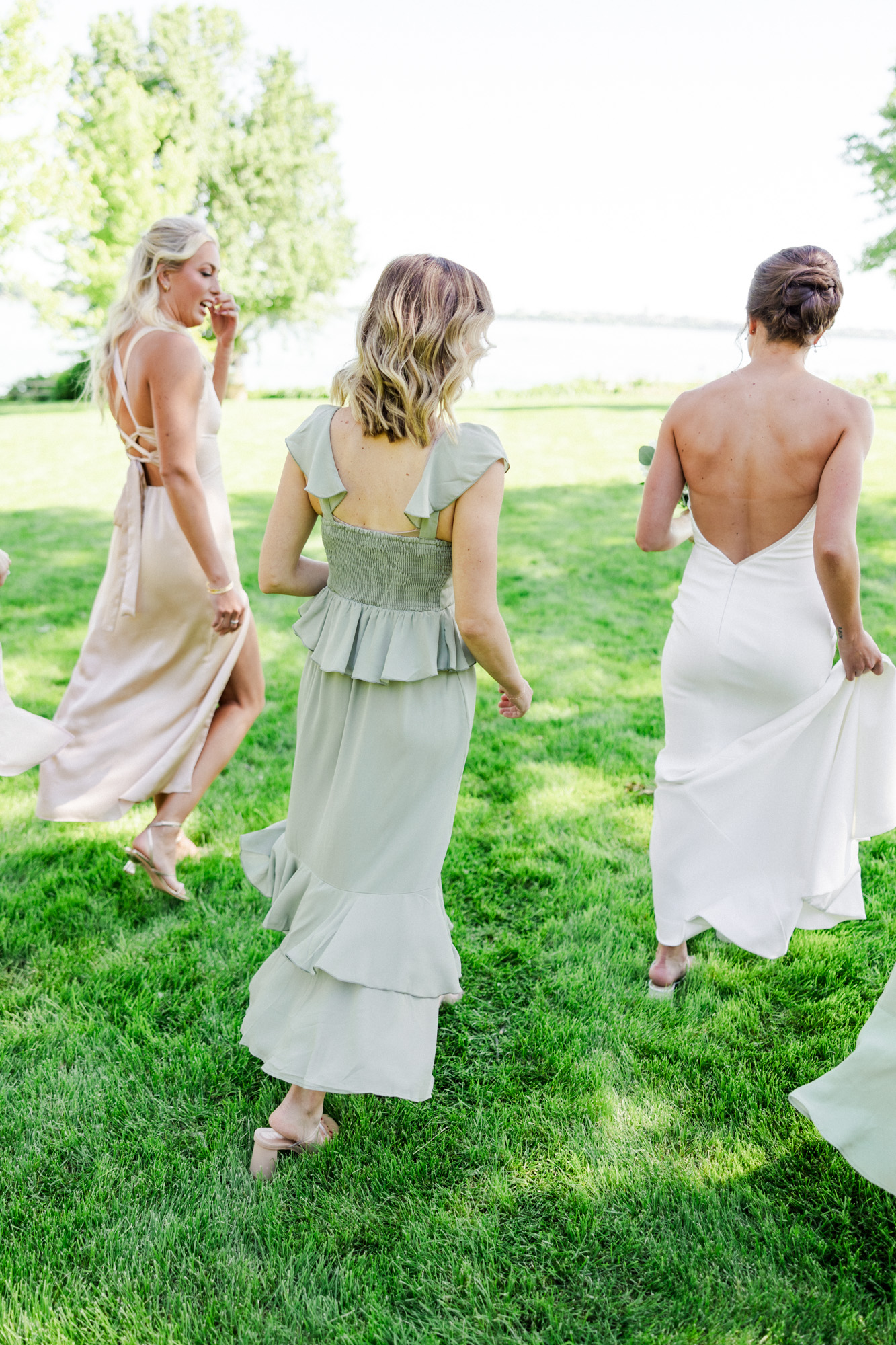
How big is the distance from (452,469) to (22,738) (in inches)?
65.3

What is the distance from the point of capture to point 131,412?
3410 millimetres

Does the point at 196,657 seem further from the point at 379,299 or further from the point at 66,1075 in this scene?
the point at 379,299

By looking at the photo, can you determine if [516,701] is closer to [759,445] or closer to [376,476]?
[376,476]

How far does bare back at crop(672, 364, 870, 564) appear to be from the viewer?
276 centimetres

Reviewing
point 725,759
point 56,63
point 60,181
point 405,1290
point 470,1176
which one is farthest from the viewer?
point 60,181

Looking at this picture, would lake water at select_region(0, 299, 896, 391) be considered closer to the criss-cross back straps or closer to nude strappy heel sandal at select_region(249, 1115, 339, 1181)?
the criss-cross back straps

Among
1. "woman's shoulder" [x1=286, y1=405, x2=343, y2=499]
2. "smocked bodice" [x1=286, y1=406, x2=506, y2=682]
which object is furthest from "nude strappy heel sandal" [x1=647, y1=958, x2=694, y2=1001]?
"woman's shoulder" [x1=286, y1=405, x2=343, y2=499]

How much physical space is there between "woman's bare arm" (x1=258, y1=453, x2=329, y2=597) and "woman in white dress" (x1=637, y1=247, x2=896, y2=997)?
4.29 ft

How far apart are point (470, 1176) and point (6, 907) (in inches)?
86.3

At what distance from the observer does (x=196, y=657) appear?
12.1ft

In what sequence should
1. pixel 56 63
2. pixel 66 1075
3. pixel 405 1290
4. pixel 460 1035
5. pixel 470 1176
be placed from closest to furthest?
pixel 405 1290, pixel 470 1176, pixel 66 1075, pixel 460 1035, pixel 56 63

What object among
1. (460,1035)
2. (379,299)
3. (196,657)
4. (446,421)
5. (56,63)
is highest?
(56,63)

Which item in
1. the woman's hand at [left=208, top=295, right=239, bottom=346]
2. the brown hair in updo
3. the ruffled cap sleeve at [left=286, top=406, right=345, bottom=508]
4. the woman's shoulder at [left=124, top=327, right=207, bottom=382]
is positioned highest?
the brown hair in updo

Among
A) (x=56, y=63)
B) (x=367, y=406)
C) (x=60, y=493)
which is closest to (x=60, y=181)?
(x=56, y=63)
